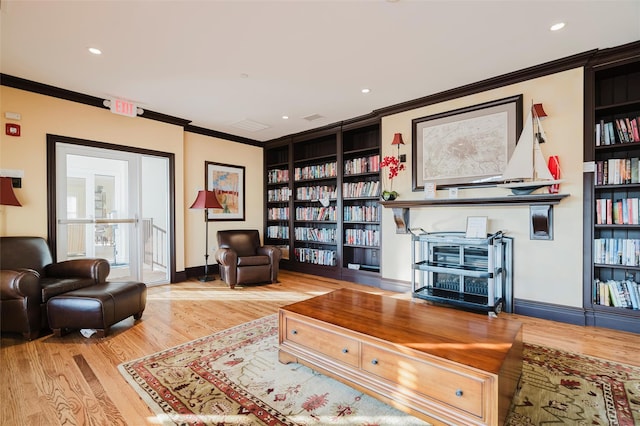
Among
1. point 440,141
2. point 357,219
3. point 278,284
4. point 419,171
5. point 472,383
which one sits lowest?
point 278,284

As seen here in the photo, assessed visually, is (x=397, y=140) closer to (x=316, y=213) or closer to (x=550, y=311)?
(x=316, y=213)

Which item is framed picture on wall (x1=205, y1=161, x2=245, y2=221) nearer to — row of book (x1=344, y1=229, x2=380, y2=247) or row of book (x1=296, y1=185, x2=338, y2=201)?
row of book (x1=296, y1=185, x2=338, y2=201)

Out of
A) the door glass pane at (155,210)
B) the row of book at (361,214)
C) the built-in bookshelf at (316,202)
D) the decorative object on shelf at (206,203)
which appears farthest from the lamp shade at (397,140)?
the door glass pane at (155,210)

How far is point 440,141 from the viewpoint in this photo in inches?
151

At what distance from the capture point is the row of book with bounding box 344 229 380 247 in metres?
4.68

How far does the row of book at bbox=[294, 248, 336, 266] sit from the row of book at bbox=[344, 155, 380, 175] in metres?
1.46

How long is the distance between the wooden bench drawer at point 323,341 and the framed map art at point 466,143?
2.55 meters

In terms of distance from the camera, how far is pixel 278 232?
20.1 feet

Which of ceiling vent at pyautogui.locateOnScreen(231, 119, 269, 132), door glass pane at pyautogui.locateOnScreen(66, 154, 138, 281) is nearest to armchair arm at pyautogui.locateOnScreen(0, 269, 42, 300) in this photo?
door glass pane at pyautogui.locateOnScreen(66, 154, 138, 281)

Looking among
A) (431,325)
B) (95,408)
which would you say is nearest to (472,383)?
(431,325)

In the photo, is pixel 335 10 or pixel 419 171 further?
pixel 419 171

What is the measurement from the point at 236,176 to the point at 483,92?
14.2 feet

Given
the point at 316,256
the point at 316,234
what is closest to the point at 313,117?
the point at 316,234

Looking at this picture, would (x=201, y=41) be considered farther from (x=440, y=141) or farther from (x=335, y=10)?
(x=440, y=141)
